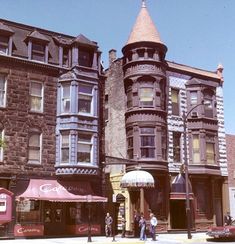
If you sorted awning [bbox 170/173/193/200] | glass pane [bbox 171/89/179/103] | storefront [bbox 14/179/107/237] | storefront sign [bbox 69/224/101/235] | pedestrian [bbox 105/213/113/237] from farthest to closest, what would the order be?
glass pane [bbox 171/89/179/103], awning [bbox 170/173/193/200], storefront sign [bbox 69/224/101/235], pedestrian [bbox 105/213/113/237], storefront [bbox 14/179/107/237]

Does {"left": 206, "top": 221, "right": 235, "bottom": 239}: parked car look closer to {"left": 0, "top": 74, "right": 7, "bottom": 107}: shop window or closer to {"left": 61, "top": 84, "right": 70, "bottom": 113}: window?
{"left": 61, "top": 84, "right": 70, "bottom": 113}: window

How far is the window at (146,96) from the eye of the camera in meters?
33.6

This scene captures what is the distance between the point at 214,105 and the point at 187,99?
2763mm

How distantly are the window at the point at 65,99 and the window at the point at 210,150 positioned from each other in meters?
12.8

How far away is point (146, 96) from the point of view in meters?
33.7

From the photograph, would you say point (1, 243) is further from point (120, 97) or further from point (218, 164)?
point (218, 164)

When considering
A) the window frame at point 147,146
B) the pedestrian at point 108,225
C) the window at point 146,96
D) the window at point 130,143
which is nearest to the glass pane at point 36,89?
the window at point 130,143

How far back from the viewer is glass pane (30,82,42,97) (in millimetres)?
30042

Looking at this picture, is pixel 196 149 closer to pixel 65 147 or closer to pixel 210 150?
pixel 210 150

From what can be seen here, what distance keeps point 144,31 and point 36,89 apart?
10.7 m

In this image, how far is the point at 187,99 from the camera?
36156 mm

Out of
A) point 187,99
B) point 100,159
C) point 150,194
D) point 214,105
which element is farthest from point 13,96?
point 214,105

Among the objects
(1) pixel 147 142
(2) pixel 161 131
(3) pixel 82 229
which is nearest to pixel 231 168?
(2) pixel 161 131

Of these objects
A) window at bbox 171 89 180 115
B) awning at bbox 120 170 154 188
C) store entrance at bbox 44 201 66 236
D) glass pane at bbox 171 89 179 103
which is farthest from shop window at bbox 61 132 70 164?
glass pane at bbox 171 89 179 103
